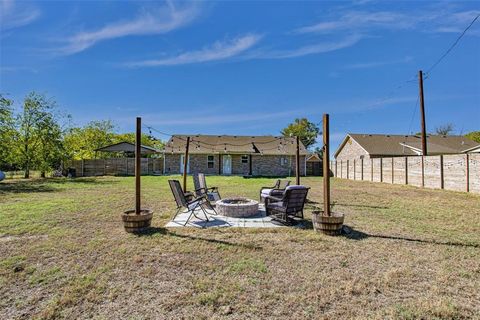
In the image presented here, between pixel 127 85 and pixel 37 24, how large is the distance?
6.72 meters

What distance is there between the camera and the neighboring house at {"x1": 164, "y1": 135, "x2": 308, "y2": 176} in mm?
24812

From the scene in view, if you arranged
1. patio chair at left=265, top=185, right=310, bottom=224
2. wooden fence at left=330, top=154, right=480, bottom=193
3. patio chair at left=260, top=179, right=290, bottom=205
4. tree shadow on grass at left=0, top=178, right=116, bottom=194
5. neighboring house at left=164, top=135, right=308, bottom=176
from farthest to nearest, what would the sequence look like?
neighboring house at left=164, top=135, right=308, bottom=176 < tree shadow on grass at left=0, top=178, right=116, bottom=194 < wooden fence at left=330, top=154, right=480, bottom=193 < patio chair at left=260, top=179, right=290, bottom=205 < patio chair at left=265, top=185, right=310, bottom=224

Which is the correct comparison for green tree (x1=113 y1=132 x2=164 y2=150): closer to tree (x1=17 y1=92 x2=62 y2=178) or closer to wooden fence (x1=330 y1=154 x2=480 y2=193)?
tree (x1=17 y1=92 x2=62 y2=178)

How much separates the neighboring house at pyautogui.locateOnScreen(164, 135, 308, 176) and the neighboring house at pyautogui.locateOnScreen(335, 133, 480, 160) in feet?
20.5

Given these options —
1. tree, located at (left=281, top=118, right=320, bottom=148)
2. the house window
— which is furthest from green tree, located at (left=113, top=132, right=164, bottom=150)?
tree, located at (left=281, top=118, right=320, bottom=148)

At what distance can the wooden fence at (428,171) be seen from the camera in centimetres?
1102

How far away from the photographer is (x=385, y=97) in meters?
15.7

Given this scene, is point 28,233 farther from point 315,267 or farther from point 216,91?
point 216,91

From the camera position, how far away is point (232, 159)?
25344 mm

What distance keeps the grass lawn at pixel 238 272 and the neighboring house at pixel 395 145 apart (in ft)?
69.2

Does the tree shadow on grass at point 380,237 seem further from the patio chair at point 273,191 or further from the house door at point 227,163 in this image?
the house door at point 227,163

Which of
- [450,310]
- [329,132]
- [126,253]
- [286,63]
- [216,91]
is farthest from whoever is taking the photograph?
[216,91]

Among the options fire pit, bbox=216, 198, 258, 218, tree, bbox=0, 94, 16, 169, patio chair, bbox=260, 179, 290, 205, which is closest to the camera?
fire pit, bbox=216, 198, 258, 218

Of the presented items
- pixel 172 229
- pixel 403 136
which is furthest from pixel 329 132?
pixel 403 136
